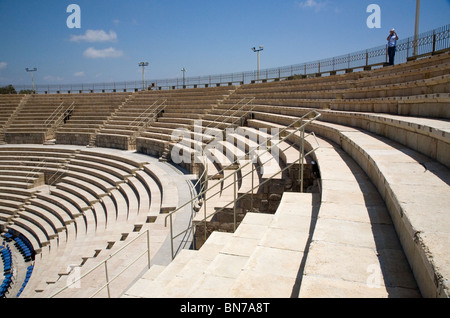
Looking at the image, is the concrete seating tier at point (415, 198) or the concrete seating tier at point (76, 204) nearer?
the concrete seating tier at point (415, 198)

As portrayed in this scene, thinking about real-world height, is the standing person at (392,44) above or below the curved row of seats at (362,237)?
above

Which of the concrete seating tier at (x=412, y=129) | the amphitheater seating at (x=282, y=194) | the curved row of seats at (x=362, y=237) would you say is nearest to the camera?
the curved row of seats at (x=362, y=237)

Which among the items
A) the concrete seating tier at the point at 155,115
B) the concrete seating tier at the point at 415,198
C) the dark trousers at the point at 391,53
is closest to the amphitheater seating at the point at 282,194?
the concrete seating tier at the point at 415,198

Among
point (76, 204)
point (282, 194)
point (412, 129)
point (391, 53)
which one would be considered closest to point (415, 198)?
point (412, 129)

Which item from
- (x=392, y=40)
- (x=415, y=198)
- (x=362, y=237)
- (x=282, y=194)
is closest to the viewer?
(x=415, y=198)

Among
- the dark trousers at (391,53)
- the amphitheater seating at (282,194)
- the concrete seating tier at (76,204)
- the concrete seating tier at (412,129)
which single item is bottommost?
the concrete seating tier at (76,204)

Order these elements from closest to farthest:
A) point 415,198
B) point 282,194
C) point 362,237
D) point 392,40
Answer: point 415,198 < point 362,237 < point 282,194 < point 392,40

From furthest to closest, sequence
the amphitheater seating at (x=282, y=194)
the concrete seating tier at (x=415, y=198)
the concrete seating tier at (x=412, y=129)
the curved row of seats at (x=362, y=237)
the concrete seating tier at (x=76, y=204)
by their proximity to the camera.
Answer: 1. the concrete seating tier at (x=76, y=204)
2. the concrete seating tier at (x=412, y=129)
3. the amphitheater seating at (x=282, y=194)
4. the curved row of seats at (x=362, y=237)
5. the concrete seating tier at (x=415, y=198)

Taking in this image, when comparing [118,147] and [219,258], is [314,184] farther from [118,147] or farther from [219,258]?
[118,147]

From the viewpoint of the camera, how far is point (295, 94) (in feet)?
48.8

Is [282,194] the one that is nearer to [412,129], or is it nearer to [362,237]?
[412,129]

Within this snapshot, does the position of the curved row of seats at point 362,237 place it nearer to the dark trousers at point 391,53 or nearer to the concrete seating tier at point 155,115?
the dark trousers at point 391,53

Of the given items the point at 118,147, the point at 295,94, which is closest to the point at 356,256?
the point at 295,94

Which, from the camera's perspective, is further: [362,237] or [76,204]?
[76,204]
